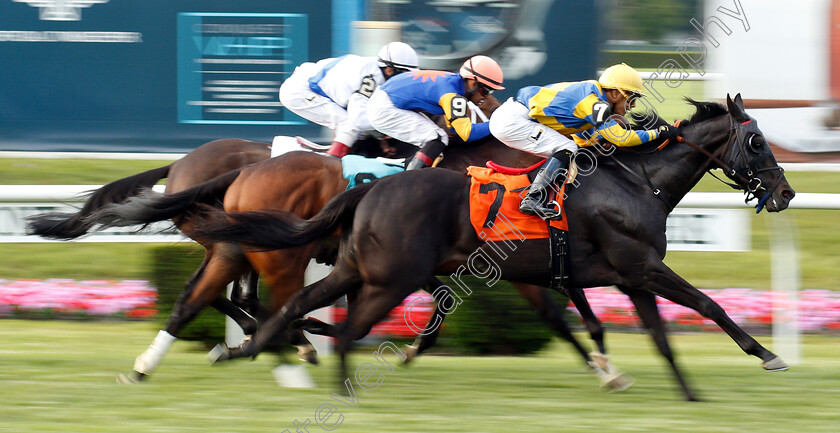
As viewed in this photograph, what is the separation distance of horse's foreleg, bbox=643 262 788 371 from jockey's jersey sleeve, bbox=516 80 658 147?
2.18ft

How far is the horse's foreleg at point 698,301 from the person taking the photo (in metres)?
4.47

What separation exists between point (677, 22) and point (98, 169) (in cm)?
1061

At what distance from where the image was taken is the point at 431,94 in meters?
5.23

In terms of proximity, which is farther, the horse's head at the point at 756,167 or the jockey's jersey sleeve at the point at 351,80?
the jockey's jersey sleeve at the point at 351,80

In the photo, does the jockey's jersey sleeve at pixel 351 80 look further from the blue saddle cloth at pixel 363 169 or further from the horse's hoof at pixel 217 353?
the horse's hoof at pixel 217 353

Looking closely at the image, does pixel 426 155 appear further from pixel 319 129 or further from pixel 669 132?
pixel 319 129

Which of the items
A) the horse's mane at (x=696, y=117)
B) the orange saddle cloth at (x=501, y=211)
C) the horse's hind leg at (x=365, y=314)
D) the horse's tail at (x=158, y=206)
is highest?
the horse's mane at (x=696, y=117)

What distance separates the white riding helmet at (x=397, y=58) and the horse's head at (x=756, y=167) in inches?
72.4

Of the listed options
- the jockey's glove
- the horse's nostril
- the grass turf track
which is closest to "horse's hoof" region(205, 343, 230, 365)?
the grass turf track

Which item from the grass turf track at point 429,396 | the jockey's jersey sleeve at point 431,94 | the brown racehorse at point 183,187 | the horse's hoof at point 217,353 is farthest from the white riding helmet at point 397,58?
the horse's hoof at point 217,353

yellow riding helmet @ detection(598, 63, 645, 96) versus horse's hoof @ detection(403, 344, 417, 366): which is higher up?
yellow riding helmet @ detection(598, 63, 645, 96)

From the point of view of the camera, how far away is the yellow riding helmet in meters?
4.76

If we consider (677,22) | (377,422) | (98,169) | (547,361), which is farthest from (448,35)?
(677,22)

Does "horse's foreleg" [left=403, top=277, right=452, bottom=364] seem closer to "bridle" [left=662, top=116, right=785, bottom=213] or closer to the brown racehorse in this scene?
the brown racehorse
